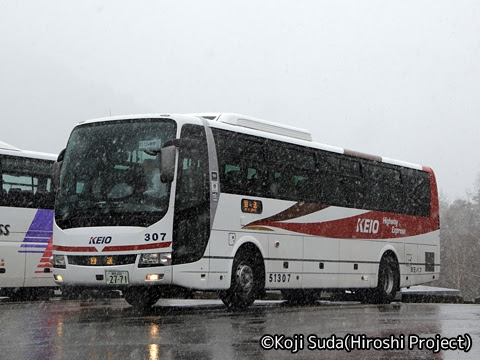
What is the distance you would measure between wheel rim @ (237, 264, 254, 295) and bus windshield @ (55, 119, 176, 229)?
223cm

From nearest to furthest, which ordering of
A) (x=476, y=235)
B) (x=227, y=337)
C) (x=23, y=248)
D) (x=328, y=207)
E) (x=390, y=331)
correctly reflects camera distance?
(x=227, y=337) < (x=390, y=331) < (x=328, y=207) < (x=23, y=248) < (x=476, y=235)

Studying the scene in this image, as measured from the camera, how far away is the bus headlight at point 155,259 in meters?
14.1

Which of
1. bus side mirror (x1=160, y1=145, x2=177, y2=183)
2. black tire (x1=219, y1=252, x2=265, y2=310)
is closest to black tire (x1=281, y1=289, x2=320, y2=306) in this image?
black tire (x1=219, y1=252, x2=265, y2=310)

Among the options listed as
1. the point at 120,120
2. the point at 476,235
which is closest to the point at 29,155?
the point at 120,120

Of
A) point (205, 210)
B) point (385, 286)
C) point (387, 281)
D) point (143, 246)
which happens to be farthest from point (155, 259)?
point (387, 281)

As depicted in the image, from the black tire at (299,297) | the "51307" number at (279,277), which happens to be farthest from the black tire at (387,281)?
the "51307" number at (279,277)

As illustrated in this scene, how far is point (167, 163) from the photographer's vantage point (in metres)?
13.7

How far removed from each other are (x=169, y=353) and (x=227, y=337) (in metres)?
1.73

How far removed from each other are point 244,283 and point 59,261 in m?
3.22

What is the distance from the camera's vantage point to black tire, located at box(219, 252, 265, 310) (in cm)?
1556

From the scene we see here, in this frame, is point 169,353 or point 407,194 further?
point 407,194

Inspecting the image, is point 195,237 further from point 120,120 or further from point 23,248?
point 23,248

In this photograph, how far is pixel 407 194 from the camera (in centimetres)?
2208

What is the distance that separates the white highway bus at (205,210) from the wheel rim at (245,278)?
0.06ft
